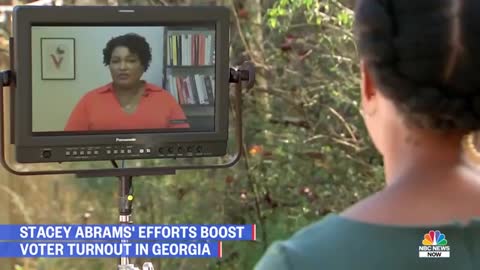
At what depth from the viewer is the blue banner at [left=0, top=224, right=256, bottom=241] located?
288cm

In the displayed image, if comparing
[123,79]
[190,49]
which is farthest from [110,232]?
[190,49]

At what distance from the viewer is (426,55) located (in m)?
0.83

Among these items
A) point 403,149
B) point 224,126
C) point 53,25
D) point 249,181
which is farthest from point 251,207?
point 403,149

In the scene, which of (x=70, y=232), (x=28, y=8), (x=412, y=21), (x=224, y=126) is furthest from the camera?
(x=70, y=232)

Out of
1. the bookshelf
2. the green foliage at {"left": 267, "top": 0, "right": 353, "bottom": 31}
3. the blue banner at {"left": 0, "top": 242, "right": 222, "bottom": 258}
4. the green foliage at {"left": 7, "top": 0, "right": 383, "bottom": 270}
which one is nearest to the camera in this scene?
the bookshelf

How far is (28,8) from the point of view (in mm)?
2445

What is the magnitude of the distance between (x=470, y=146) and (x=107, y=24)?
1723 millimetres

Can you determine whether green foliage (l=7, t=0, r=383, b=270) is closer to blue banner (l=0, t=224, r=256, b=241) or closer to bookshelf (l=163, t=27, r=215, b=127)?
blue banner (l=0, t=224, r=256, b=241)

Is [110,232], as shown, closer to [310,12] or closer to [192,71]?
[192,71]

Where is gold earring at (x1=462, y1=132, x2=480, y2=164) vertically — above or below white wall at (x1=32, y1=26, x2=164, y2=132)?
below

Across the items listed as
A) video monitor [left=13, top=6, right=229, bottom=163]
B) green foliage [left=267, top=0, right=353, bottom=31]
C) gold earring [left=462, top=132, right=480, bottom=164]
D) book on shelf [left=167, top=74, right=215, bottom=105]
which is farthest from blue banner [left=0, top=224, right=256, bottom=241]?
gold earring [left=462, top=132, right=480, bottom=164]

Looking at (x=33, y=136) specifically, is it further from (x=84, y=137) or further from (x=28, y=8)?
(x=28, y=8)

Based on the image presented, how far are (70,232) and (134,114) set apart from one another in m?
0.61

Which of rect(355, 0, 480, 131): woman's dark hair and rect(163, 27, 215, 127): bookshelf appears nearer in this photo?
rect(355, 0, 480, 131): woman's dark hair
